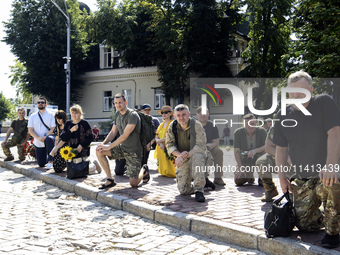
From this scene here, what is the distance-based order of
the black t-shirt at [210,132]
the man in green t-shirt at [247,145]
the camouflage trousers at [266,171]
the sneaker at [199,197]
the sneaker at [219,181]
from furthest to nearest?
the black t-shirt at [210,132], the sneaker at [219,181], the man in green t-shirt at [247,145], the camouflage trousers at [266,171], the sneaker at [199,197]

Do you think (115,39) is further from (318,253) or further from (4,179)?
(318,253)

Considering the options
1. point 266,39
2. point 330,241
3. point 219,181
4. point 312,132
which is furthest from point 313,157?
point 266,39

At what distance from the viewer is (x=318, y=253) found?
13.0 feet

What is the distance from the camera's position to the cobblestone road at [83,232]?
15.1ft

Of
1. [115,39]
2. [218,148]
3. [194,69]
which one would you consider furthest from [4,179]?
[115,39]

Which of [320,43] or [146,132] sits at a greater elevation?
[320,43]

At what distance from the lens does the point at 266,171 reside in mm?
6996

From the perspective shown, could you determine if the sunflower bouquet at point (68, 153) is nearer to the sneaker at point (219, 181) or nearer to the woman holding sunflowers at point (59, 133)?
the woman holding sunflowers at point (59, 133)

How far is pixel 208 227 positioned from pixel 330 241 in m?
1.56

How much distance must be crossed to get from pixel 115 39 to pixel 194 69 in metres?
8.01

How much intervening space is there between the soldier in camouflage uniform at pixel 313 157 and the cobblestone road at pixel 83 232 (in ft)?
2.81

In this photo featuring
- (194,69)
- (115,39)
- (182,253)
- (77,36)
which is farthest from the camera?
(77,36)

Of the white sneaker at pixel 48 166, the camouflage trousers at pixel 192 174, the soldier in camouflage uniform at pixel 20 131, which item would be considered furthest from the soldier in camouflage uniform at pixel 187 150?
the soldier in camouflage uniform at pixel 20 131

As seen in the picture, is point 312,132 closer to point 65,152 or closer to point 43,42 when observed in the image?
point 65,152
